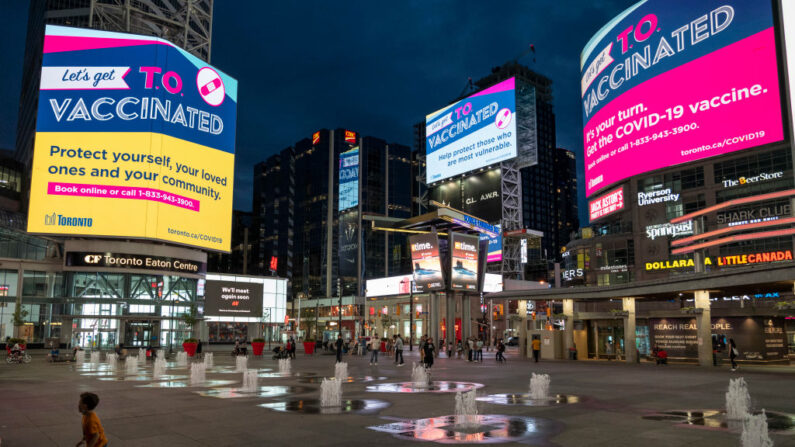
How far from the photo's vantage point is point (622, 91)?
61.4m

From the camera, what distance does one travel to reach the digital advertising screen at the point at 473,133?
7852 cm

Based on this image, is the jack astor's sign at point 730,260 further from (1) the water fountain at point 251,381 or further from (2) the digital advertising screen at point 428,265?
(1) the water fountain at point 251,381

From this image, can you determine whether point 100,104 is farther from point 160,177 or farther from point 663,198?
point 663,198

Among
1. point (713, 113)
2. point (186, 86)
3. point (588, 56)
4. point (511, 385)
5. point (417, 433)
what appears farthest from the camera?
point (588, 56)

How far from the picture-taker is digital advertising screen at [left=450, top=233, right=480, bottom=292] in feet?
169

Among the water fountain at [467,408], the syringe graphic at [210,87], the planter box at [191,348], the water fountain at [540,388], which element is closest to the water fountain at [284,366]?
the water fountain at [540,388]

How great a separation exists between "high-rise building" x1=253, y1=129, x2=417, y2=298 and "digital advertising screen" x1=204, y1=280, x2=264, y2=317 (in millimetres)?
73496

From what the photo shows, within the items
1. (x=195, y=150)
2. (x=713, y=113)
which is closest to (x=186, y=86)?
(x=195, y=150)

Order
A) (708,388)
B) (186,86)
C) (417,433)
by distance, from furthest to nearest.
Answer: (186,86) < (708,388) < (417,433)

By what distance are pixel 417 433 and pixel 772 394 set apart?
43.4ft

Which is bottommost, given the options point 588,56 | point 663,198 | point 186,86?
point 663,198

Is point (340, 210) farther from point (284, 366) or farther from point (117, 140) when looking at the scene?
point (284, 366)

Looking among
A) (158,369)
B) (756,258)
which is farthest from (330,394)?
(756,258)

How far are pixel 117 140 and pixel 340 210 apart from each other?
333 ft
